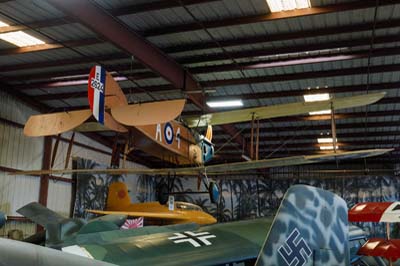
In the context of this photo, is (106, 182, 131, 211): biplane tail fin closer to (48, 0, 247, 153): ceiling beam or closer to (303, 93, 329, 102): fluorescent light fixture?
(48, 0, 247, 153): ceiling beam

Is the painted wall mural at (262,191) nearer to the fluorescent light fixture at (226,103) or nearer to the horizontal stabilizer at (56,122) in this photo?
the fluorescent light fixture at (226,103)

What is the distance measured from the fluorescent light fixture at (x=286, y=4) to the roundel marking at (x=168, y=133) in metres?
2.90

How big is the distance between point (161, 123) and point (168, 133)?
65.2 inches

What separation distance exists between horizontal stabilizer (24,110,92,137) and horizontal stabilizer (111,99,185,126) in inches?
46.7

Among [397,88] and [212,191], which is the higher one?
[397,88]

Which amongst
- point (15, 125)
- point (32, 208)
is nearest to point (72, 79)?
point (15, 125)

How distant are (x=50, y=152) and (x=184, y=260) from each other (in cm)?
1278

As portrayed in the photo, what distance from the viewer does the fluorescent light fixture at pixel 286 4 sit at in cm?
779

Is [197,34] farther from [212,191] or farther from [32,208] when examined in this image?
[32,208]

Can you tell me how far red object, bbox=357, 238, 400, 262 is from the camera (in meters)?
4.21

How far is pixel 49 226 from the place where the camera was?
2812mm

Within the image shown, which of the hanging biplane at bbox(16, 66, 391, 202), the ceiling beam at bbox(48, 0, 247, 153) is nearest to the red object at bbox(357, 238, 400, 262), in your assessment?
the hanging biplane at bbox(16, 66, 391, 202)

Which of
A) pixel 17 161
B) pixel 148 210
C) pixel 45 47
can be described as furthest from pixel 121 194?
pixel 45 47

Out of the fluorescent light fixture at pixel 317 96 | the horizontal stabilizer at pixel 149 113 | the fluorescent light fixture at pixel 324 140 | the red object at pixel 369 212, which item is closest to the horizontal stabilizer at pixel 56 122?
the horizontal stabilizer at pixel 149 113
